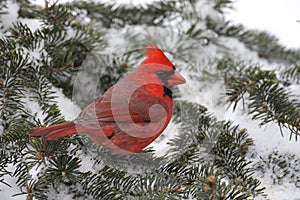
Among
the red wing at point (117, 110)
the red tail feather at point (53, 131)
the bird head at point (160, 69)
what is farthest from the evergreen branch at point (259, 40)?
the red tail feather at point (53, 131)

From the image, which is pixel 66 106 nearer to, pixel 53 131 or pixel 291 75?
pixel 53 131

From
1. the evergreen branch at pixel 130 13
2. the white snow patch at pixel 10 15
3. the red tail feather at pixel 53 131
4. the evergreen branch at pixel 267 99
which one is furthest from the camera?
the evergreen branch at pixel 130 13

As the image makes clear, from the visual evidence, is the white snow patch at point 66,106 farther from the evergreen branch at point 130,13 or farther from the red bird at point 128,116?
the evergreen branch at point 130,13

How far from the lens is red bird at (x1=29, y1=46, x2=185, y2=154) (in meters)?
1.00

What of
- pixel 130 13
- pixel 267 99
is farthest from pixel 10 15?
pixel 267 99

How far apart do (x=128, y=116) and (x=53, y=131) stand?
186 millimetres

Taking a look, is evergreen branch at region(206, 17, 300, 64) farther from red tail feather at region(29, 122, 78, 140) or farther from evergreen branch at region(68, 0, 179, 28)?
red tail feather at region(29, 122, 78, 140)

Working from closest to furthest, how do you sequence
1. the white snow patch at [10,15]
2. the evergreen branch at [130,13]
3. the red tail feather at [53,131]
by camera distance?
the red tail feather at [53,131]
the white snow patch at [10,15]
the evergreen branch at [130,13]

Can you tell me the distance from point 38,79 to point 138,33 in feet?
1.99

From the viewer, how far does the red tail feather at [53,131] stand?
0.92 metres

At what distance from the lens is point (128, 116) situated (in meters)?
1.02

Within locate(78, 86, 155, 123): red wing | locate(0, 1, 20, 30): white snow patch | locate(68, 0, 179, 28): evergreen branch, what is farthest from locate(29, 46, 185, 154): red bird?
locate(68, 0, 179, 28): evergreen branch

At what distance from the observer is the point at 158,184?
973 millimetres

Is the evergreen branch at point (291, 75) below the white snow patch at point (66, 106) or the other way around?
the other way around
